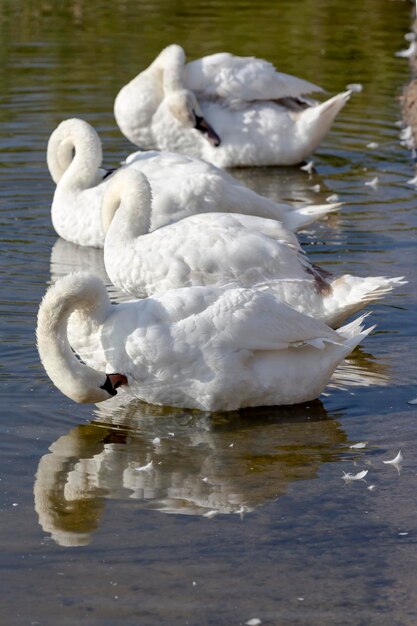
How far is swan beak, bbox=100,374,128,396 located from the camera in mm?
6664

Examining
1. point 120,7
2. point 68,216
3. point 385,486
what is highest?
point 385,486

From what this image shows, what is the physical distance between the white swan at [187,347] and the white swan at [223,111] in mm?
5701

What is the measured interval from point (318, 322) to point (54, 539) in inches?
81.6

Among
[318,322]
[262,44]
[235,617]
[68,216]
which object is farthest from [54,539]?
[262,44]

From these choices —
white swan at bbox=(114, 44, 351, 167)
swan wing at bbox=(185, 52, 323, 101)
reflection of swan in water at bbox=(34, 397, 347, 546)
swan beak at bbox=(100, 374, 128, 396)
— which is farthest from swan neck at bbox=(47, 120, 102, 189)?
swan beak at bbox=(100, 374, 128, 396)

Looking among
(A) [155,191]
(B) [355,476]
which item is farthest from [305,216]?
(B) [355,476]

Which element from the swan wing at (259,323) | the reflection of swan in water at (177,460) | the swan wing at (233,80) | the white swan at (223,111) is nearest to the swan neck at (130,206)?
the reflection of swan in water at (177,460)

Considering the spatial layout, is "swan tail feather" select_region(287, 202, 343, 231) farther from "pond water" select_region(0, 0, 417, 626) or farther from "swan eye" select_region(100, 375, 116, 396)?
"swan eye" select_region(100, 375, 116, 396)

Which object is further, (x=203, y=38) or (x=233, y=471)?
(x=203, y=38)

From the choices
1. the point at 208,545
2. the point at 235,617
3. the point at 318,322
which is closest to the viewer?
the point at 235,617

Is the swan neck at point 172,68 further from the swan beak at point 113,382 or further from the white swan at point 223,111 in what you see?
the swan beak at point 113,382

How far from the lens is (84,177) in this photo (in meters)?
10.5

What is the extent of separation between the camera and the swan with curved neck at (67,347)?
6.57 m

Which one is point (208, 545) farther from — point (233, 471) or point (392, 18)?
point (392, 18)
